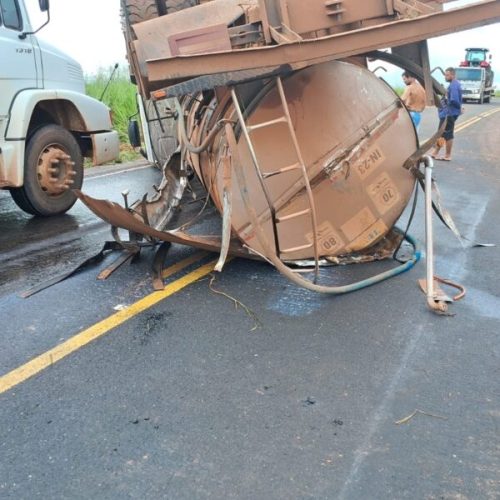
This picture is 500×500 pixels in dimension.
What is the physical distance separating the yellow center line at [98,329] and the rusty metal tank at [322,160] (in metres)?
0.56

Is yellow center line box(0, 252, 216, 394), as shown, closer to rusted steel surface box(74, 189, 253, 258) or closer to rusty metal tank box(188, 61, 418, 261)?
rusted steel surface box(74, 189, 253, 258)

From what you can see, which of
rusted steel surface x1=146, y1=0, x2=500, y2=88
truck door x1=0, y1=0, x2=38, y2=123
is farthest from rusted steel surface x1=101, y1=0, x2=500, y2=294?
truck door x1=0, y1=0, x2=38, y2=123

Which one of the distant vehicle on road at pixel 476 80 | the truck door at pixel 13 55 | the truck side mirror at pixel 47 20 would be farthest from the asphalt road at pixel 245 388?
the distant vehicle on road at pixel 476 80

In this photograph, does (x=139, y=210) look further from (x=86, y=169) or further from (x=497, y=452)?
(x=86, y=169)

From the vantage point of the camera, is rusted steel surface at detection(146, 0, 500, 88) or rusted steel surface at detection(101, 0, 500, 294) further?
rusted steel surface at detection(101, 0, 500, 294)

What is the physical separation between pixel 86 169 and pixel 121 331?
24.6 feet

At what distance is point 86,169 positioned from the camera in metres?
10.4

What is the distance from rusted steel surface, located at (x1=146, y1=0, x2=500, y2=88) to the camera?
3.48m

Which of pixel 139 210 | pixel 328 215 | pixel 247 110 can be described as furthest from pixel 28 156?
pixel 328 215

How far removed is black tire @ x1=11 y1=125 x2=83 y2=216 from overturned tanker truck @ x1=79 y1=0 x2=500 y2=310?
171cm

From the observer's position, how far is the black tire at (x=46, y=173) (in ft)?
20.0

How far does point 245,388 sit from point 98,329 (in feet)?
3.77

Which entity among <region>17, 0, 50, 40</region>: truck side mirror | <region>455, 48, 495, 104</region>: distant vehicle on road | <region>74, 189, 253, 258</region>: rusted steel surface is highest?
<region>17, 0, 50, 40</region>: truck side mirror

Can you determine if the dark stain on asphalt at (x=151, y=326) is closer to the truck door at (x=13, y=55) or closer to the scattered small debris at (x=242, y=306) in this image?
the scattered small debris at (x=242, y=306)
